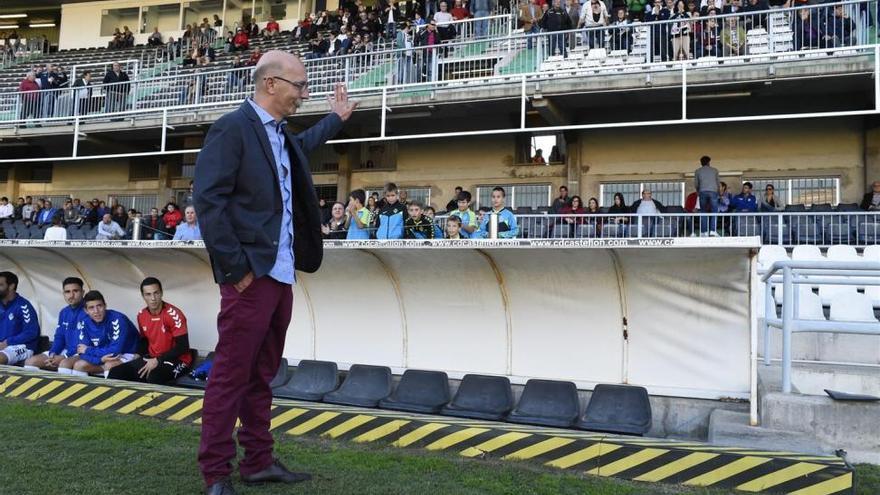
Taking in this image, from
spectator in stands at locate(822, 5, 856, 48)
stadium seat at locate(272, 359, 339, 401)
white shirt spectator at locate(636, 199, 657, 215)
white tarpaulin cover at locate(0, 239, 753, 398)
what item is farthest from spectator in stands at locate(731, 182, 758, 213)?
stadium seat at locate(272, 359, 339, 401)

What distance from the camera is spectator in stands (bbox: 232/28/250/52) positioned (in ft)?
80.3

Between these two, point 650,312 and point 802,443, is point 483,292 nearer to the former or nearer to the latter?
point 650,312

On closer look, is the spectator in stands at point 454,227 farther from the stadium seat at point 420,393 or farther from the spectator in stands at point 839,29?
the spectator in stands at point 839,29

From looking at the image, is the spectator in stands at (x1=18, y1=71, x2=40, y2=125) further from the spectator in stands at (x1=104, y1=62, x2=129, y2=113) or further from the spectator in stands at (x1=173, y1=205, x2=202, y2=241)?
the spectator in stands at (x1=173, y1=205, x2=202, y2=241)

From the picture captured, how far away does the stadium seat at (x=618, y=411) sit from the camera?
6680mm

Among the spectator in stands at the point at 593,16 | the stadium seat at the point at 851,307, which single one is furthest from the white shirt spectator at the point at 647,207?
the stadium seat at the point at 851,307

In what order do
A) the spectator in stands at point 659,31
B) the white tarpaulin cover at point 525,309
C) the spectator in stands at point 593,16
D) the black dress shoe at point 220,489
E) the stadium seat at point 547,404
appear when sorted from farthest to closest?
the spectator in stands at point 593,16
the spectator in stands at point 659,31
the stadium seat at point 547,404
the white tarpaulin cover at point 525,309
the black dress shoe at point 220,489

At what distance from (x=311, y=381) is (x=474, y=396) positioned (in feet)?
6.59

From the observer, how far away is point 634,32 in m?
15.4

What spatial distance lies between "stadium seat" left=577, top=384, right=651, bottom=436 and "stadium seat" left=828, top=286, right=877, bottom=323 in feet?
11.5

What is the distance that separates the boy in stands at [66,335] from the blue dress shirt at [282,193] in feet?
21.0

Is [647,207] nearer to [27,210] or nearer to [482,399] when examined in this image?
[482,399]

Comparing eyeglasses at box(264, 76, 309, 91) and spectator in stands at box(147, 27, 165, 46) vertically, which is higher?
spectator in stands at box(147, 27, 165, 46)

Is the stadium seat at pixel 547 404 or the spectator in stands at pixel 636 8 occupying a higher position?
the spectator in stands at pixel 636 8
